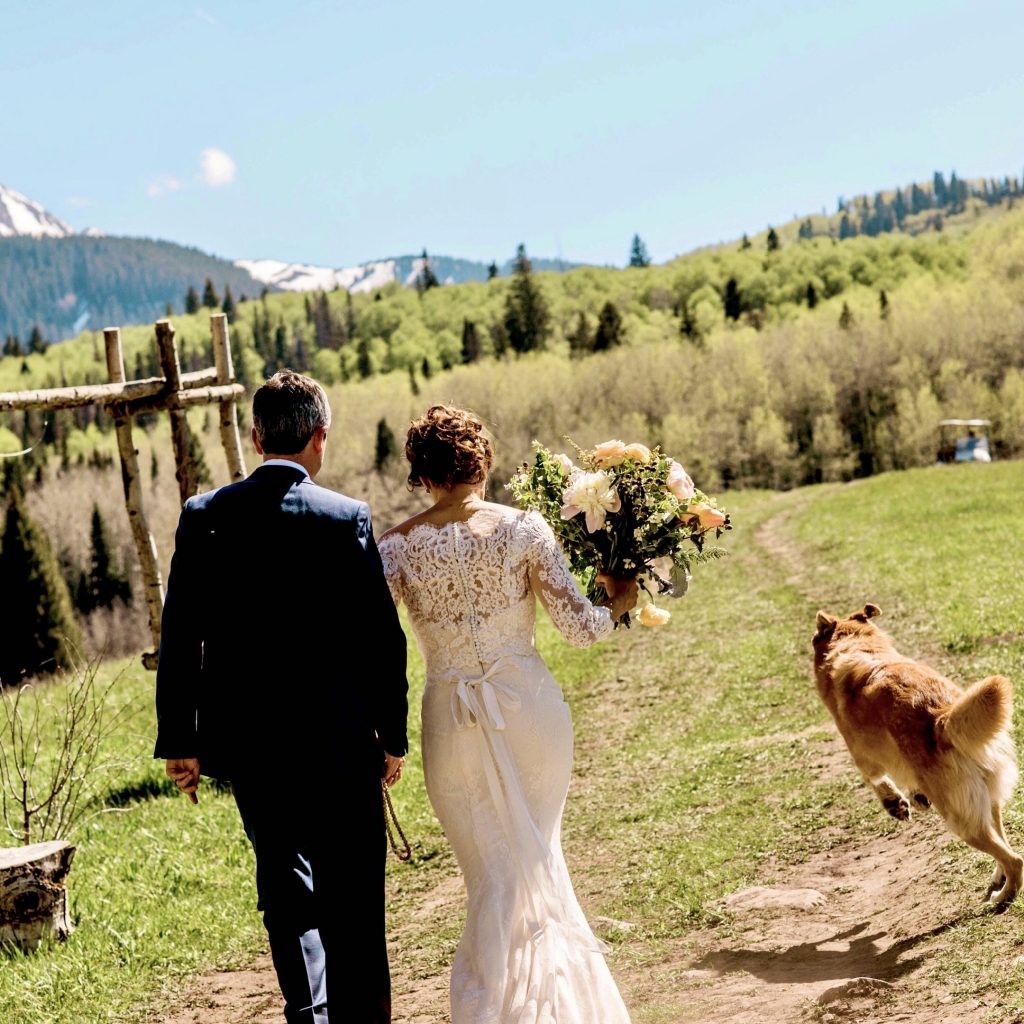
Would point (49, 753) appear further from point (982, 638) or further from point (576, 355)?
point (576, 355)

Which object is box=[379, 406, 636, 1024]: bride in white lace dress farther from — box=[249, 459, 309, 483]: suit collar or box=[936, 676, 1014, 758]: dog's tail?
box=[936, 676, 1014, 758]: dog's tail

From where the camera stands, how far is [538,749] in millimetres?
5078

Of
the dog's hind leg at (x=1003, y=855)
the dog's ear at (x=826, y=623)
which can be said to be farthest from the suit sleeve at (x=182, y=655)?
the dog's ear at (x=826, y=623)

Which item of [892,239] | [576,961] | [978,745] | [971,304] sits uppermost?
[892,239]

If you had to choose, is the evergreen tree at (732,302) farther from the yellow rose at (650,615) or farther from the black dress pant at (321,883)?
the black dress pant at (321,883)

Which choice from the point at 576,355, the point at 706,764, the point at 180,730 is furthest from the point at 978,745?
the point at 576,355

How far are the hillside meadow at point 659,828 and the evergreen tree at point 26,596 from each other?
171 ft

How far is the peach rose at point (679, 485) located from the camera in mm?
5883

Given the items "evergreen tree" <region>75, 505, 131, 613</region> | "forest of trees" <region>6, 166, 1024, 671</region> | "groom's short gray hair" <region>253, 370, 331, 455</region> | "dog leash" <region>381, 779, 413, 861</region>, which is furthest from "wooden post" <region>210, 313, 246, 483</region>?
"evergreen tree" <region>75, 505, 131, 613</region>

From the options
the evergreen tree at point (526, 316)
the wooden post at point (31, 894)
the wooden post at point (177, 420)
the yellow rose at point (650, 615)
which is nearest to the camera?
the yellow rose at point (650, 615)

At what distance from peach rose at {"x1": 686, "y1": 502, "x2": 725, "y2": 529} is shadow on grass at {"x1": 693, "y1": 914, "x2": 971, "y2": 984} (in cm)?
218

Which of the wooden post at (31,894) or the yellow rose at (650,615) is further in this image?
the wooden post at (31,894)

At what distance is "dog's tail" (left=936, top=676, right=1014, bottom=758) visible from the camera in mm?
5309

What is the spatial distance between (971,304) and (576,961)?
344ft
